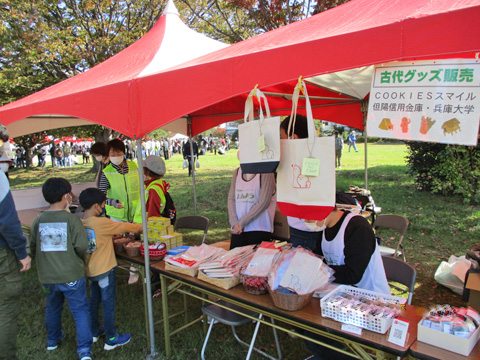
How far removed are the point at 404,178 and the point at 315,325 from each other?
10.7 metres

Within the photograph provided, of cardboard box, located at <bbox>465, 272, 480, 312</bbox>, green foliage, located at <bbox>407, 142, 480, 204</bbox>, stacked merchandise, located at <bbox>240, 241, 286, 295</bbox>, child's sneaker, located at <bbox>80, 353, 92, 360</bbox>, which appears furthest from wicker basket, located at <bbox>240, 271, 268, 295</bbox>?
green foliage, located at <bbox>407, 142, 480, 204</bbox>

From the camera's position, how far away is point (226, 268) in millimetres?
2422

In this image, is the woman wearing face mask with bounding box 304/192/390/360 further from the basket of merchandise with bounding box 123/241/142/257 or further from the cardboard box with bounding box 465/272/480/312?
the basket of merchandise with bounding box 123/241/142/257

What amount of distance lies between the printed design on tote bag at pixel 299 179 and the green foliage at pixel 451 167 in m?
7.61

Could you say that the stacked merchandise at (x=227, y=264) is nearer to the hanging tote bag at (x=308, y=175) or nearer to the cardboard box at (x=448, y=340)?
the hanging tote bag at (x=308, y=175)

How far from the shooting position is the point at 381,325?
66.7 inches

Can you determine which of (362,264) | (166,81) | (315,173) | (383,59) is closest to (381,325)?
(362,264)

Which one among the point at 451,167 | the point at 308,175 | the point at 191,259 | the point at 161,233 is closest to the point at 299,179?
the point at 308,175

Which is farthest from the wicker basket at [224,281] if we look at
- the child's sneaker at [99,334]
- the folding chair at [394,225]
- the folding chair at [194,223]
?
the folding chair at [394,225]

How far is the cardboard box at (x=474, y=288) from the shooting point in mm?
3054

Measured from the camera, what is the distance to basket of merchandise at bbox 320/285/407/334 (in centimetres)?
172

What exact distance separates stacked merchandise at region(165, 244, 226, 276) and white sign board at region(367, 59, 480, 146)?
1.55 meters

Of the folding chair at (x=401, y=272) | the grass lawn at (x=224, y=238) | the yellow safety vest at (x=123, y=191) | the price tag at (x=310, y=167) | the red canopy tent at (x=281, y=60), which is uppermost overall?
the red canopy tent at (x=281, y=60)

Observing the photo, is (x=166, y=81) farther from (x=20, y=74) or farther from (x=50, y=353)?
(x=20, y=74)
